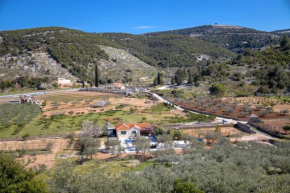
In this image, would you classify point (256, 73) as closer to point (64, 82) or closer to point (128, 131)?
point (128, 131)

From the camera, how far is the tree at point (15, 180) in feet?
36.1

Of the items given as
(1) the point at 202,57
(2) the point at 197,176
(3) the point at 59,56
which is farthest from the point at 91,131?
(1) the point at 202,57

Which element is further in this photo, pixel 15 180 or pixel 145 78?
pixel 145 78

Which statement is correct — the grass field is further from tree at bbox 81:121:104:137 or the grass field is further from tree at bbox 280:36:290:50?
tree at bbox 280:36:290:50

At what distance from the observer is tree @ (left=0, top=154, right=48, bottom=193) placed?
11.0 m

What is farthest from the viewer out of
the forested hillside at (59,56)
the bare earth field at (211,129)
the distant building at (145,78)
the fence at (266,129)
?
the distant building at (145,78)

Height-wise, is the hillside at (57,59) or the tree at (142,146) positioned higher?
the hillside at (57,59)

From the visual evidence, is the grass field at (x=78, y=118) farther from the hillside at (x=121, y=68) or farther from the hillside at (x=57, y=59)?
the hillside at (x=121, y=68)

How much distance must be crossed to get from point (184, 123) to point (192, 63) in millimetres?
114667

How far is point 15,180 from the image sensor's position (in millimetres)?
12266

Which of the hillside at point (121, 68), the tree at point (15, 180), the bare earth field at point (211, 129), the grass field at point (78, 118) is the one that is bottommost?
the bare earth field at point (211, 129)

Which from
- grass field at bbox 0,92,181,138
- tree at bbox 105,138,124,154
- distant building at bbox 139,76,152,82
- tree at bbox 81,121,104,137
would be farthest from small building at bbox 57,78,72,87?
tree at bbox 105,138,124,154

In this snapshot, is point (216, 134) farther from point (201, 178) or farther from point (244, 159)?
point (201, 178)

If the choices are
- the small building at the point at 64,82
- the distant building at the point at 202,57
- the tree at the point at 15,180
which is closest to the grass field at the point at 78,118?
the tree at the point at 15,180
